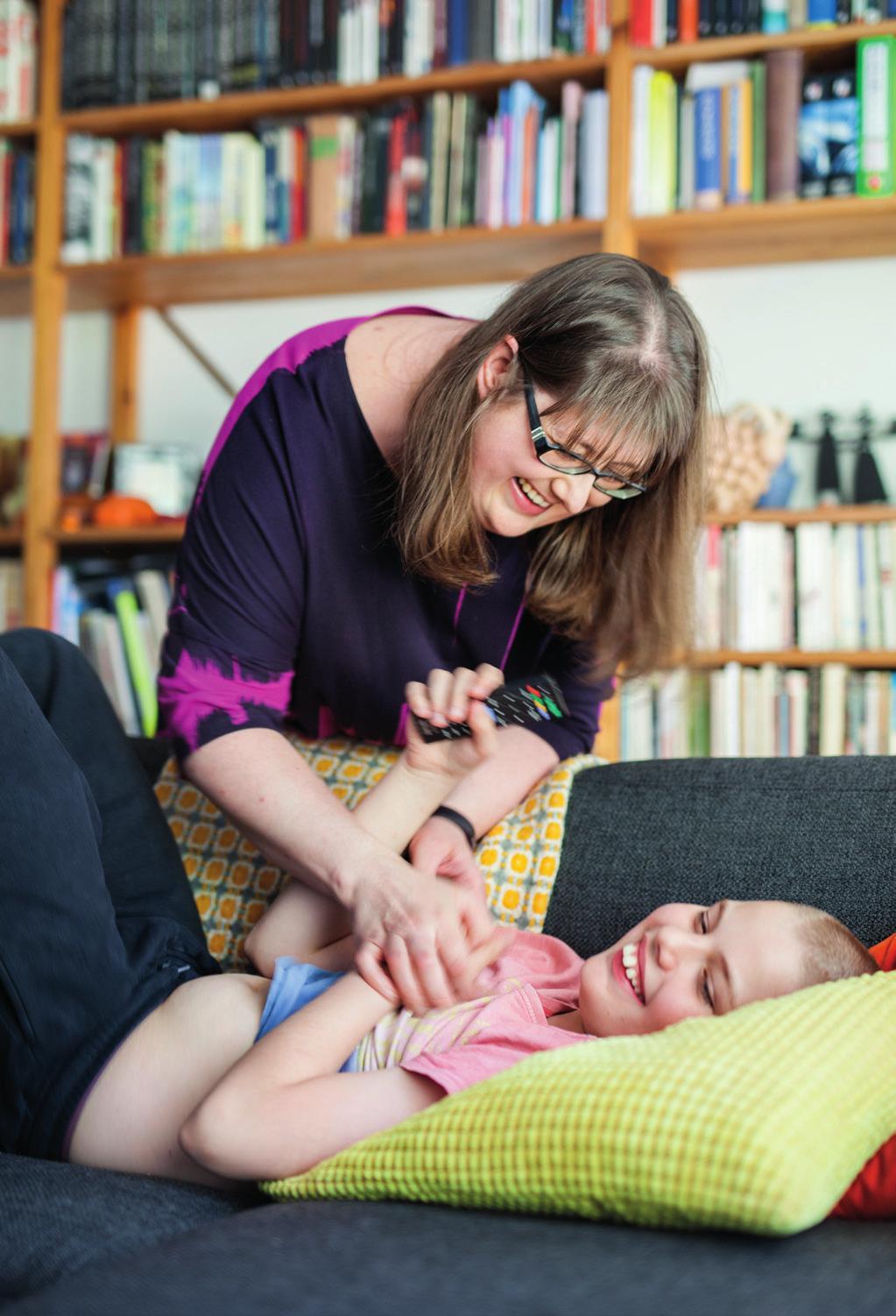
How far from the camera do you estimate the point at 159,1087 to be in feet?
3.59

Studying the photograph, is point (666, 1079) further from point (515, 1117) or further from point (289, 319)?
point (289, 319)

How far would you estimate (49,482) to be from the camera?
300cm

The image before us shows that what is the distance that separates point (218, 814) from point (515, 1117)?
2.80 ft

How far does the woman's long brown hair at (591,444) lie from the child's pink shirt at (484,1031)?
1.46ft

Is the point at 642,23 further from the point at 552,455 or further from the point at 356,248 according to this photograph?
the point at 552,455

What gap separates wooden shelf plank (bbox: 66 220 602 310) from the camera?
2.72 metres

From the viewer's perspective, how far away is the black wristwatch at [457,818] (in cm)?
135

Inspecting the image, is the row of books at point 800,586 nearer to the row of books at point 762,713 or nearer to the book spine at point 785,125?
the row of books at point 762,713

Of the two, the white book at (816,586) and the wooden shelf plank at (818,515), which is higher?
A: the wooden shelf plank at (818,515)

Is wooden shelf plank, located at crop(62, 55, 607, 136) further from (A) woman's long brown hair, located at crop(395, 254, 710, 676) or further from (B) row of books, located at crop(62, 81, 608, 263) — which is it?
(A) woman's long brown hair, located at crop(395, 254, 710, 676)

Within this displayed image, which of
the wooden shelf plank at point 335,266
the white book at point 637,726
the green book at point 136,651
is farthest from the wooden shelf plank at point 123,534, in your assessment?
the white book at point 637,726

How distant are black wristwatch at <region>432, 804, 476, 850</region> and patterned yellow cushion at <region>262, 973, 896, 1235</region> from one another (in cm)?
48

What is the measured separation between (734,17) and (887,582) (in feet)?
3.79

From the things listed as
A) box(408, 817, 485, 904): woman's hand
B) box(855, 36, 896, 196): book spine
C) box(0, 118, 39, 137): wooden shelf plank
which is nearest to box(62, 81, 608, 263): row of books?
box(0, 118, 39, 137): wooden shelf plank
